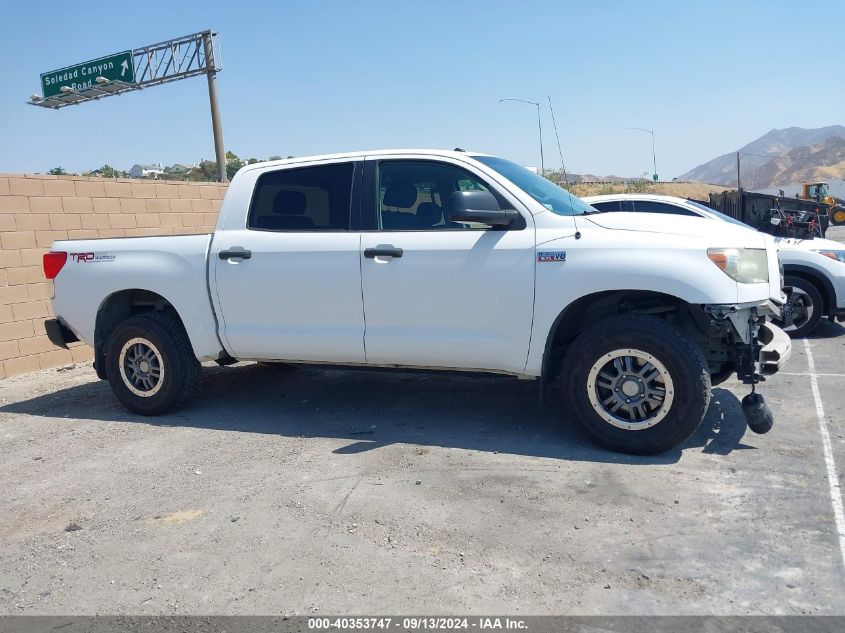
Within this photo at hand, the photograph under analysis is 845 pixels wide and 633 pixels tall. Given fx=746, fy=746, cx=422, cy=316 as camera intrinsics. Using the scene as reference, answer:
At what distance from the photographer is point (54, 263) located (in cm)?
658

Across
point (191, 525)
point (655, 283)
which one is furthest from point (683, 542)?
point (191, 525)

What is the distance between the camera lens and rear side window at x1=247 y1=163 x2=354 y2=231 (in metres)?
5.70

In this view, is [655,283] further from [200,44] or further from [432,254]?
[200,44]

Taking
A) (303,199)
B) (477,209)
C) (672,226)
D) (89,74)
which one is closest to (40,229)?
(303,199)

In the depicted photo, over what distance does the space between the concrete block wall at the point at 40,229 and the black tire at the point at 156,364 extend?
7.58ft

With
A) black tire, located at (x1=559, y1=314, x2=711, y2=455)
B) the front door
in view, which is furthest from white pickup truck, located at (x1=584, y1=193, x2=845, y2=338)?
black tire, located at (x1=559, y1=314, x2=711, y2=455)

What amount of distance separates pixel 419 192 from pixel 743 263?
2276 mm

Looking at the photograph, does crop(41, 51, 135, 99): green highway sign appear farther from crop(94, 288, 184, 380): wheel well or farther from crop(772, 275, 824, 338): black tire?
crop(772, 275, 824, 338): black tire

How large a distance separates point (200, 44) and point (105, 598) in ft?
67.5

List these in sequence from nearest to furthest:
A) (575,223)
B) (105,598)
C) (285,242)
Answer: (105,598) < (575,223) < (285,242)

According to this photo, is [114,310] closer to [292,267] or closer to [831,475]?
[292,267]

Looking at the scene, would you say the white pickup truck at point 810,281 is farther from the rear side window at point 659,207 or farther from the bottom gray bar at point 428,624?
the bottom gray bar at point 428,624

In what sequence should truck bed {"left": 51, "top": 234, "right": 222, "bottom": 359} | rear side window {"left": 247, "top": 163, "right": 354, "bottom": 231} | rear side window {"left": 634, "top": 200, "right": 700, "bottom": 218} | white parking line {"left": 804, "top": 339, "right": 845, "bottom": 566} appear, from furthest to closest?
rear side window {"left": 634, "top": 200, "right": 700, "bottom": 218}, truck bed {"left": 51, "top": 234, "right": 222, "bottom": 359}, rear side window {"left": 247, "top": 163, "right": 354, "bottom": 231}, white parking line {"left": 804, "top": 339, "right": 845, "bottom": 566}

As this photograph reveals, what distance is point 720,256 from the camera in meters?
4.67
